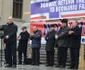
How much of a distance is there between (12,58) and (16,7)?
57.7 feet

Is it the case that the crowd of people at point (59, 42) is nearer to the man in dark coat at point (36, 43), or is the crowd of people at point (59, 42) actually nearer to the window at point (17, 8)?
the man in dark coat at point (36, 43)

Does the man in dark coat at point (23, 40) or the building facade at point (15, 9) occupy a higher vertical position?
the building facade at point (15, 9)

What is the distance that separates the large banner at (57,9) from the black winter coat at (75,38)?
49.2 inches

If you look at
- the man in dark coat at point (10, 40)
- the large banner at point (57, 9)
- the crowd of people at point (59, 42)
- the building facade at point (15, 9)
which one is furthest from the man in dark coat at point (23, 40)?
the building facade at point (15, 9)

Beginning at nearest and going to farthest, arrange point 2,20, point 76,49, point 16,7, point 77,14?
point 76,49
point 77,14
point 2,20
point 16,7

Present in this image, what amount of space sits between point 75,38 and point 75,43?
0.20 m

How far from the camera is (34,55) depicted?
15930mm

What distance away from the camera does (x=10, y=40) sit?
13727 mm

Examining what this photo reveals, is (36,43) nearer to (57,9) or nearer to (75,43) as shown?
(57,9)

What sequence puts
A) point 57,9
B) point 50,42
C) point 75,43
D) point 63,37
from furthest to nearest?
point 57,9 < point 50,42 < point 63,37 < point 75,43

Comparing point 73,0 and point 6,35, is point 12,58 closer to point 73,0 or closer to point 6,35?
point 6,35

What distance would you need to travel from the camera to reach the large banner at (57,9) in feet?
48.4

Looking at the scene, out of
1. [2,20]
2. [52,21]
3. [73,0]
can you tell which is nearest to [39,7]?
[52,21]

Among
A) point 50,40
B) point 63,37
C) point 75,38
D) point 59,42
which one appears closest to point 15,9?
point 50,40
